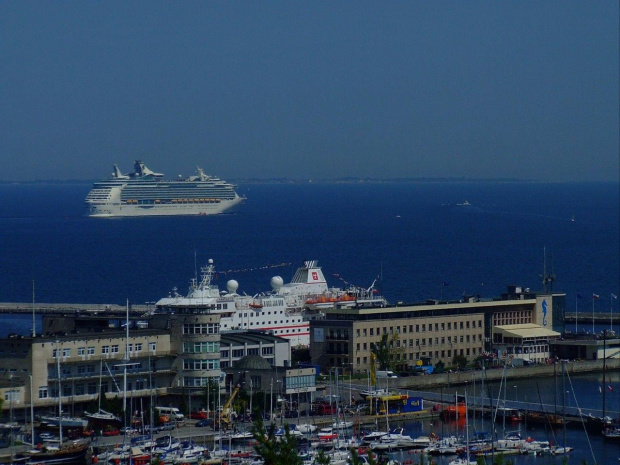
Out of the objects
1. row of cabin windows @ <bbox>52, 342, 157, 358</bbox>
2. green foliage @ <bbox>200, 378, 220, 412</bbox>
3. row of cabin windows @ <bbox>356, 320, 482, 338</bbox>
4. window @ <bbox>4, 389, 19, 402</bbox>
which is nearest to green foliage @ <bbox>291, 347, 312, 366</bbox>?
row of cabin windows @ <bbox>356, 320, 482, 338</bbox>

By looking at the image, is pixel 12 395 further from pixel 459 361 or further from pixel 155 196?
pixel 155 196

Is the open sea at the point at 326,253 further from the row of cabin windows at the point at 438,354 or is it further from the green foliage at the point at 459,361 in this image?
the row of cabin windows at the point at 438,354

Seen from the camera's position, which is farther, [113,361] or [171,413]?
[113,361]

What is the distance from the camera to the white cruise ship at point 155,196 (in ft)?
548

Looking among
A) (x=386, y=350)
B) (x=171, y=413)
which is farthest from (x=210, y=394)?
(x=386, y=350)

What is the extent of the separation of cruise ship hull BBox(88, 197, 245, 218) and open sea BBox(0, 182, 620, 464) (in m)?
1.78

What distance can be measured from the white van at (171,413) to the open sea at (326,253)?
8.44 metres

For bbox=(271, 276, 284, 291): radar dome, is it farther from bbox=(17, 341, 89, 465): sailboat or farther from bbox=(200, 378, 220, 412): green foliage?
bbox=(17, 341, 89, 465): sailboat

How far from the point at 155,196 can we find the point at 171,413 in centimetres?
13233

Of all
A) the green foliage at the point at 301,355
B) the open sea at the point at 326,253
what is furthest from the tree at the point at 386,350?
the open sea at the point at 326,253

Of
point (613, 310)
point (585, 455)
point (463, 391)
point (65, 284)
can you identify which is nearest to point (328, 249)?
point (65, 284)

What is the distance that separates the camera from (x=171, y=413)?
38.7 metres

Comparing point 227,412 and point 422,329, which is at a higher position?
point 422,329

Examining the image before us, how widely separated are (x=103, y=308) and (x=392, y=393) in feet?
83.5
